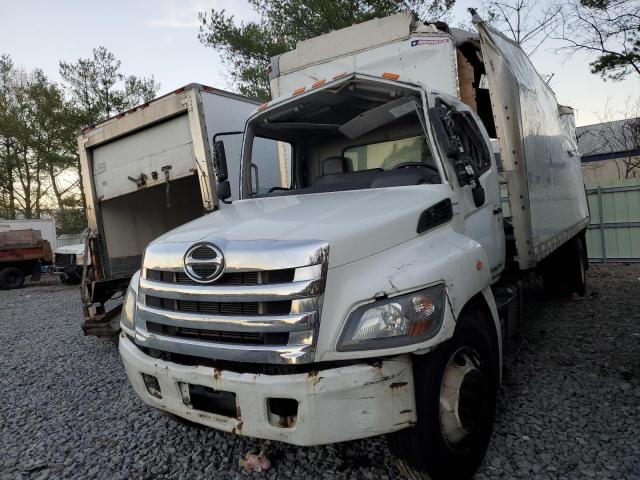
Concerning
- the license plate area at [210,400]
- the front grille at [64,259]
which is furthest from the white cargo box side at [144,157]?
the front grille at [64,259]

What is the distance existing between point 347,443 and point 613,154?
2588 cm

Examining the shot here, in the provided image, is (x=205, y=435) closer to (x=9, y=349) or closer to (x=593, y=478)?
(x=593, y=478)

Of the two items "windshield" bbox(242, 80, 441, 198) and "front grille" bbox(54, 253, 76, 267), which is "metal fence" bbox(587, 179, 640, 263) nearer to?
"windshield" bbox(242, 80, 441, 198)

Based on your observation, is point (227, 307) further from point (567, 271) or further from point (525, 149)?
point (567, 271)

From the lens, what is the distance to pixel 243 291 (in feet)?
6.89

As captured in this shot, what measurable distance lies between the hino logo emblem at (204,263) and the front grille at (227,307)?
14cm

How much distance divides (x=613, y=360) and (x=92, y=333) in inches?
223

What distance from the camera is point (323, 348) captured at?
1.98m

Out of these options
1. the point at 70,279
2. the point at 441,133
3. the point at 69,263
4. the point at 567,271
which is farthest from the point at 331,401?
the point at 70,279

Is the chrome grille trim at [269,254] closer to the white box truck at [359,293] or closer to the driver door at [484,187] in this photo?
the white box truck at [359,293]

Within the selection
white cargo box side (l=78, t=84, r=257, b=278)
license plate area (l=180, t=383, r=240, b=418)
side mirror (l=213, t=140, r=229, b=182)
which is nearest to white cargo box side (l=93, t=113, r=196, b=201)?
white cargo box side (l=78, t=84, r=257, b=278)

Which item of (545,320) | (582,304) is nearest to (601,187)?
(582,304)

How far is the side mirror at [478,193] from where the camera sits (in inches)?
123

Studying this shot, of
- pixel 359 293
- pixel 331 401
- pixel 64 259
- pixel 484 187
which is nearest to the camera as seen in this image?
pixel 331 401
